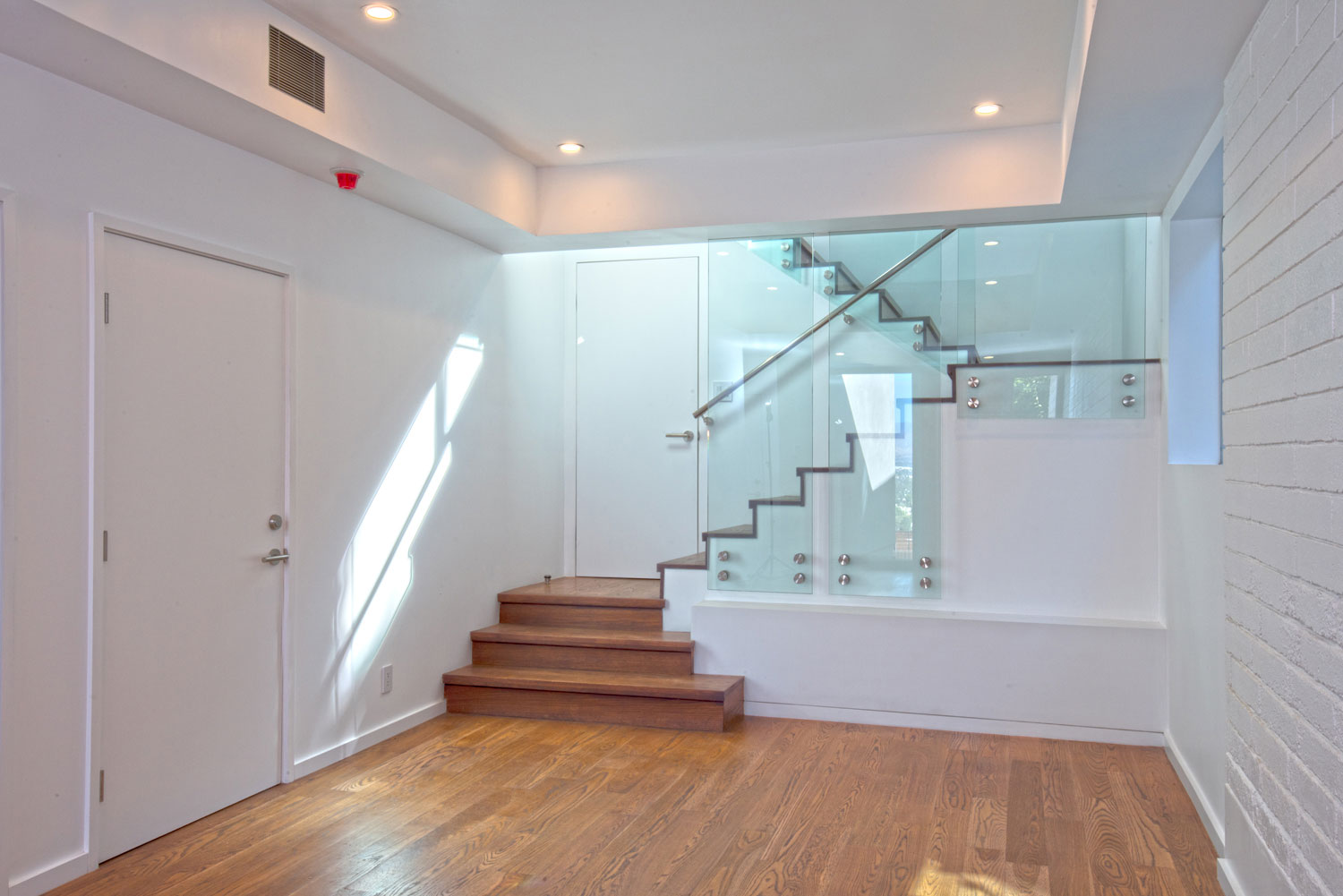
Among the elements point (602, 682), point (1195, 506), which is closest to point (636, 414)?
point (602, 682)

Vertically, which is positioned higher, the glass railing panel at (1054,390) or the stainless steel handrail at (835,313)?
the stainless steel handrail at (835,313)

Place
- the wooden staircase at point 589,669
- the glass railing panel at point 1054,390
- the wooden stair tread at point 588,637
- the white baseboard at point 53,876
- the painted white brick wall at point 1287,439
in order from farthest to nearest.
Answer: the wooden stair tread at point 588,637
the wooden staircase at point 589,669
the glass railing panel at point 1054,390
the white baseboard at point 53,876
the painted white brick wall at point 1287,439

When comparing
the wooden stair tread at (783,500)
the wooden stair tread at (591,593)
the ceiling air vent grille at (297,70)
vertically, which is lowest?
the wooden stair tread at (591,593)

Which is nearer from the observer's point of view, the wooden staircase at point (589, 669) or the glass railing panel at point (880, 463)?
the wooden staircase at point (589, 669)

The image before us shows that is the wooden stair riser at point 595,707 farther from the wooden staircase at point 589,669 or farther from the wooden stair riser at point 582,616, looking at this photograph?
the wooden stair riser at point 582,616

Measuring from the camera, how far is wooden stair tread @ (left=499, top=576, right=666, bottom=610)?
5.21m

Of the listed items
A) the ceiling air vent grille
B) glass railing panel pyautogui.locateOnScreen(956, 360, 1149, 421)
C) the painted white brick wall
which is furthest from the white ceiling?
glass railing panel pyautogui.locateOnScreen(956, 360, 1149, 421)

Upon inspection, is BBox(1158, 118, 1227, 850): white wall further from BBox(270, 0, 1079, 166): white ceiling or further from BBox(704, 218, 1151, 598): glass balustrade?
BBox(270, 0, 1079, 166): white ceiling

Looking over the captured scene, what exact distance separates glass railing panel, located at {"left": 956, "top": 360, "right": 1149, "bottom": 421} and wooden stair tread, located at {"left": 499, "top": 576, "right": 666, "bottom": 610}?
Answer: 1894 millimetres

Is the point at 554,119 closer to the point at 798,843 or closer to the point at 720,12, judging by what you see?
the point at 720,12

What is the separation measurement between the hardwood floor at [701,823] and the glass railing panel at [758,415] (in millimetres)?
941

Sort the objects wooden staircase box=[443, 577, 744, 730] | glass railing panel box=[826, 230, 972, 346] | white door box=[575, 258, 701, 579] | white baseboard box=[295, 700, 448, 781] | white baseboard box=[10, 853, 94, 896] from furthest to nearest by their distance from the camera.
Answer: white door box=[575, 258, 701, 579] → glass railing panel box=[826, 230, 972, 346] → wooden staircase box=[443, 577, 744, 730] → white baseboard box=[295, 700, 448, 781] → white baseboard box=[10, 853, 94, 896]

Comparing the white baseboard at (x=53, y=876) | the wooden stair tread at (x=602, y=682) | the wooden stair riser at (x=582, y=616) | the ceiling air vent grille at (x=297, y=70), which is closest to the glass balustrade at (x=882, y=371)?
the wooden stair riser at (x=582, y=616)

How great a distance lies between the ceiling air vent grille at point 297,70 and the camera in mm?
3102
